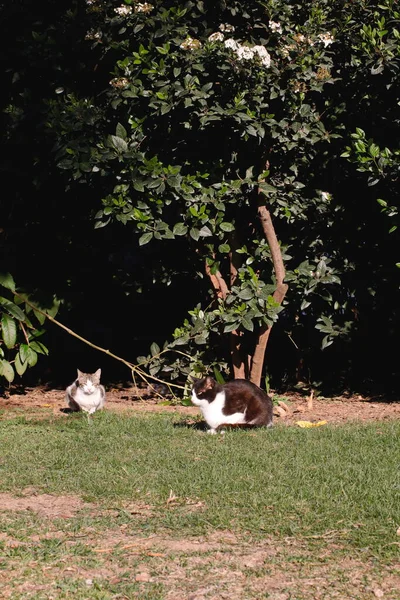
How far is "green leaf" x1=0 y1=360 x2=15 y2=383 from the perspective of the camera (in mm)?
9492

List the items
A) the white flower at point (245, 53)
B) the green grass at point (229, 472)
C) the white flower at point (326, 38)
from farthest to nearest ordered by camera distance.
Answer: the white flower at point (326, 38), the white flower at point (245, 53), the green grass at point (229, 472)

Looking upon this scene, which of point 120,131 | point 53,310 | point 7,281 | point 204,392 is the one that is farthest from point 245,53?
point 53,310

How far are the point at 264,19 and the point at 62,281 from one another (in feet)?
12.2

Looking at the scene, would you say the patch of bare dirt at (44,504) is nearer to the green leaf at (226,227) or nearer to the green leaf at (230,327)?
the green leaf at (230,327)

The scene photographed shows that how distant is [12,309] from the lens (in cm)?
943

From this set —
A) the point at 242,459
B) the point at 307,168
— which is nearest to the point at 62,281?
the point at 307,168

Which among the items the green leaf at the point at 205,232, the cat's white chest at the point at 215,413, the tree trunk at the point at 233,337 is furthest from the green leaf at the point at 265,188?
the cat's white chest at the point at 215,413

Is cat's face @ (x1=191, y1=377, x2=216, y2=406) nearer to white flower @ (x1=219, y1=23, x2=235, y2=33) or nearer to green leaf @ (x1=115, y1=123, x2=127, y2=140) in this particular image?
green leaf @ (x1=115, y1=123, x2=127, y2=140)

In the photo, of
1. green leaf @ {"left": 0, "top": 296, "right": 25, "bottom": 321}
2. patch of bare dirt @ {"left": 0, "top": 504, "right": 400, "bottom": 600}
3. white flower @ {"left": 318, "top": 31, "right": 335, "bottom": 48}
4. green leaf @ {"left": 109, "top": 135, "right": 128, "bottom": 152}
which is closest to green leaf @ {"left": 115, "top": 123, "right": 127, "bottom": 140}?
green leaf @ {"left": 109, "top": 135, "right": 128, "bottom": 152}

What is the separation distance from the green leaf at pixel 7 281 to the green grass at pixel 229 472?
1.65 metres

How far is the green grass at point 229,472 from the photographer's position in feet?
17.5

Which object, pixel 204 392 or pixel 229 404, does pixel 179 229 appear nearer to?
pixel 204 392

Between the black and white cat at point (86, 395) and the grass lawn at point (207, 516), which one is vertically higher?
the black and white cat at point (86, 395)

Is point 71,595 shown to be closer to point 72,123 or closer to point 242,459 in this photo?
point 242,459
